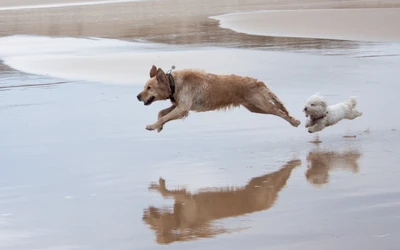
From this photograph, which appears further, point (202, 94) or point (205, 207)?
point (202, 94)

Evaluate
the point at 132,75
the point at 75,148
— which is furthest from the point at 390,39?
the point at 75,148

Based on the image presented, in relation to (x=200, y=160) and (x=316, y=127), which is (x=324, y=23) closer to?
(x=316, y=127)

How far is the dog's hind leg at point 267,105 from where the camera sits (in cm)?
927

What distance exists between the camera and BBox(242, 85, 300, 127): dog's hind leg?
365 inches

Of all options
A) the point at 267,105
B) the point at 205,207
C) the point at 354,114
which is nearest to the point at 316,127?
the point at 354,114

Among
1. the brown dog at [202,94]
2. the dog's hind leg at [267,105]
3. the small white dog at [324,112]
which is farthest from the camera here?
the dog's hind leg at [267,105]

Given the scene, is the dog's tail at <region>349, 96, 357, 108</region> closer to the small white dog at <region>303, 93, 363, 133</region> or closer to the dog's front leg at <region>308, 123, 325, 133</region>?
the small white dog at <region>303, 93, 363, 133</region>

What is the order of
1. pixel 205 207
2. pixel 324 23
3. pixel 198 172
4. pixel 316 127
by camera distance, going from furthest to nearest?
pixel 324 23 → pixel 316 127 → pixel 198 172 → pixel 205 207

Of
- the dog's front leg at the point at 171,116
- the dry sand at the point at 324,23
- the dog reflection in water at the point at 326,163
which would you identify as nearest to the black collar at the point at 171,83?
the dog's front leg at the point at 171,116

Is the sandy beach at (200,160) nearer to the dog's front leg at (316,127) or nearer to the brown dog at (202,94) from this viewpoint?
the dog's front leg at (316,127)

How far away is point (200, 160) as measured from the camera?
781cm

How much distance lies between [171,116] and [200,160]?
1295mm

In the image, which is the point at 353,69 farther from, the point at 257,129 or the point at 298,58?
the point at 257,129

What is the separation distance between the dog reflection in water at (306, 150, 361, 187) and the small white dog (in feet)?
2.83
